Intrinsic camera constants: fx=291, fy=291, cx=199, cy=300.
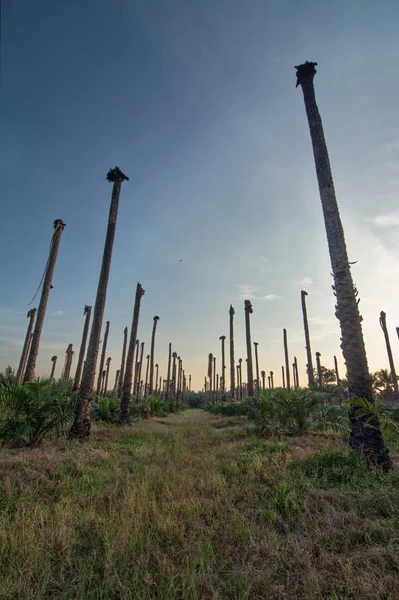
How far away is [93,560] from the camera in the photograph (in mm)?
3016

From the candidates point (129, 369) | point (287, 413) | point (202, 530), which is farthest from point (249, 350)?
point (202, 530)

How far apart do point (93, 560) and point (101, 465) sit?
3934 millimetres

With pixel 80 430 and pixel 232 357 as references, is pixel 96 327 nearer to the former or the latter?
pixel 80 430

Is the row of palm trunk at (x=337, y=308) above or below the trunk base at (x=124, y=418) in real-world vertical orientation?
above

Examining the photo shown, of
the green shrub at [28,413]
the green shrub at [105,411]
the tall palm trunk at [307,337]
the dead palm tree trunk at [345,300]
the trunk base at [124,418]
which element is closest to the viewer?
the dead palm tree trunk at [345,300]

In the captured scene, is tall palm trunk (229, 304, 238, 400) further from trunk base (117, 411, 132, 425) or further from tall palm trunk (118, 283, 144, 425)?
trunk base (117, 411, 132, 425)

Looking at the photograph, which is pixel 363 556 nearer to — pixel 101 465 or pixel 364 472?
pixel 364 472

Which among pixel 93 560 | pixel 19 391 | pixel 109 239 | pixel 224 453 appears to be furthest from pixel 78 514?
pixel 109 239

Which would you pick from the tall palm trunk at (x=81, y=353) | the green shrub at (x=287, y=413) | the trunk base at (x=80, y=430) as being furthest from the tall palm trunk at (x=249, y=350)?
the trunk base at (x=80, y=430)

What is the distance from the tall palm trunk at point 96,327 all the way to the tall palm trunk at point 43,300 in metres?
4.23

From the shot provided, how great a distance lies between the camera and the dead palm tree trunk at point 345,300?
6.00 metres

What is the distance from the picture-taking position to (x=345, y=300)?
7.01 meters

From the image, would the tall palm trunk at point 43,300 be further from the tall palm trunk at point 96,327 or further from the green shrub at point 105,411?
the tall palm trunk at point 96,327

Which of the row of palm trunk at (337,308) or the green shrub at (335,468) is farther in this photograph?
the row of palm trunk at (337,308)
